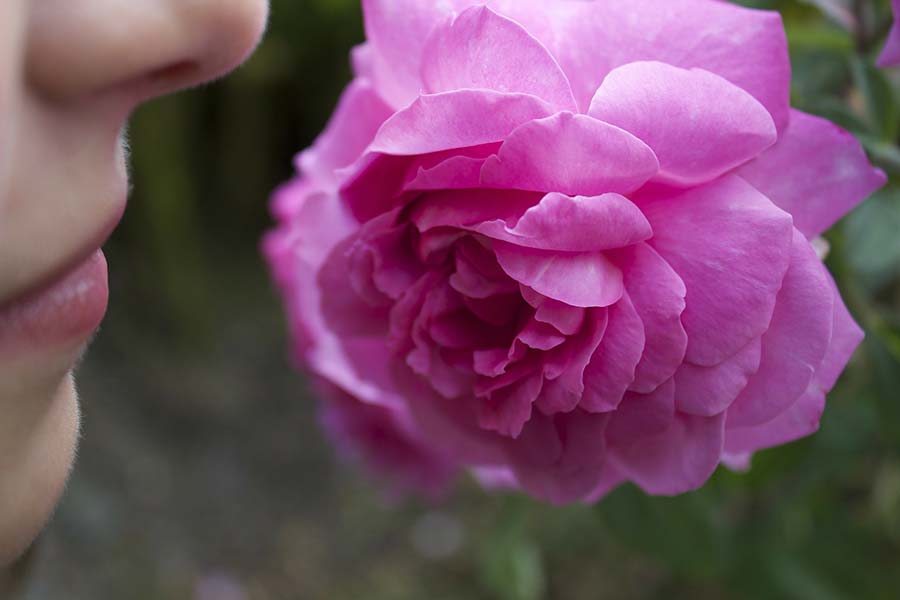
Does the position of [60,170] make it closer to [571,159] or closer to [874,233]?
[571,159]

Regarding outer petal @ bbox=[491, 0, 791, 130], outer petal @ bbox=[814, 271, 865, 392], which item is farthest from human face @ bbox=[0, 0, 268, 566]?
outer petal @ bbox=[814, 271, 865, 392]

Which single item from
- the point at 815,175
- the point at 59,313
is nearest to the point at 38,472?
the point at 59,313

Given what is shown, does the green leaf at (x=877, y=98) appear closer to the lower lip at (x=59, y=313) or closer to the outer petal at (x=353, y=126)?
the outer petal at (x=353, y=126)

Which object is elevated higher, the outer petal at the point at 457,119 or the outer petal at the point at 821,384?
the outer petal at the point at 457,119

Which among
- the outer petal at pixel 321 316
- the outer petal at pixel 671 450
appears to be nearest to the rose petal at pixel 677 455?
the outer petal at pixel 671 450

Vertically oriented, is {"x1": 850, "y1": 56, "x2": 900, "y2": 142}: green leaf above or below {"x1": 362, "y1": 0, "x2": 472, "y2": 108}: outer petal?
below

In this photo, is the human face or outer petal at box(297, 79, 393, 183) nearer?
the human face

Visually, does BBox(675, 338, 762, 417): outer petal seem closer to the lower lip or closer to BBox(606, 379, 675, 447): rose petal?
BBox(606, 379, 675, 447): rose petal

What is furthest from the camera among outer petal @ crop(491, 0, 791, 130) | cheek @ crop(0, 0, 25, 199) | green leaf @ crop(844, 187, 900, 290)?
green leaf @ crop(844, 187, 900, 290)
